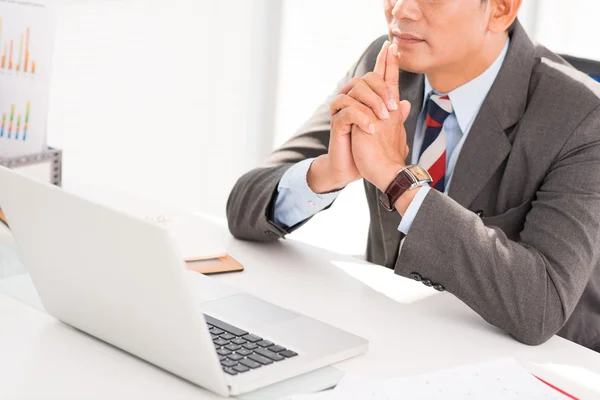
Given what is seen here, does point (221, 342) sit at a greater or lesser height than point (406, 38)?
Result: lesser

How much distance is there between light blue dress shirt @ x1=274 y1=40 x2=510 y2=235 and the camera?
1707 mm

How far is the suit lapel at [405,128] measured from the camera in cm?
183

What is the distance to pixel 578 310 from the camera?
1721 mm

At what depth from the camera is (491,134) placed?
1.68 m

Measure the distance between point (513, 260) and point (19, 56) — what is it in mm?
1041

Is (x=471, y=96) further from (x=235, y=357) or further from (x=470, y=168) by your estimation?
(x=235, y=357)

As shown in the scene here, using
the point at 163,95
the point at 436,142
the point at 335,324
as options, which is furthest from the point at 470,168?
the point at 163,95

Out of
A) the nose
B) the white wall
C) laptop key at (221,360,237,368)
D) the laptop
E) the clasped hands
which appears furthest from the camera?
the white wall

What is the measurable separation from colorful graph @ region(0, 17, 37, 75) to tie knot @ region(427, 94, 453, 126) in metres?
0.81

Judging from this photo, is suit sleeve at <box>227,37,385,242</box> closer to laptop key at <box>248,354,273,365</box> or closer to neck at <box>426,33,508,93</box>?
neck at <box>426,33,508,93</box>

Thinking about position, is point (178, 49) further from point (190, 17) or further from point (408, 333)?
point (408, 333)

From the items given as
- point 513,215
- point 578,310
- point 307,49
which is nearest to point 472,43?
point 513,215

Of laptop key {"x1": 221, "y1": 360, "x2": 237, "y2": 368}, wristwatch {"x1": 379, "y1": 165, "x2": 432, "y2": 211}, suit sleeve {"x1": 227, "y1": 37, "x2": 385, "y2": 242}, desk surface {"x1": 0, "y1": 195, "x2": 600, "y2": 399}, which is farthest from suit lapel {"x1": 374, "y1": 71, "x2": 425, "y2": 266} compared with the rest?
laptop key {"x1": 221, "y1": 360, "x2": 237, "y2": 368}

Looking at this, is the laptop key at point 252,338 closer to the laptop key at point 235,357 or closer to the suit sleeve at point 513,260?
the laptop key at point 235,357
